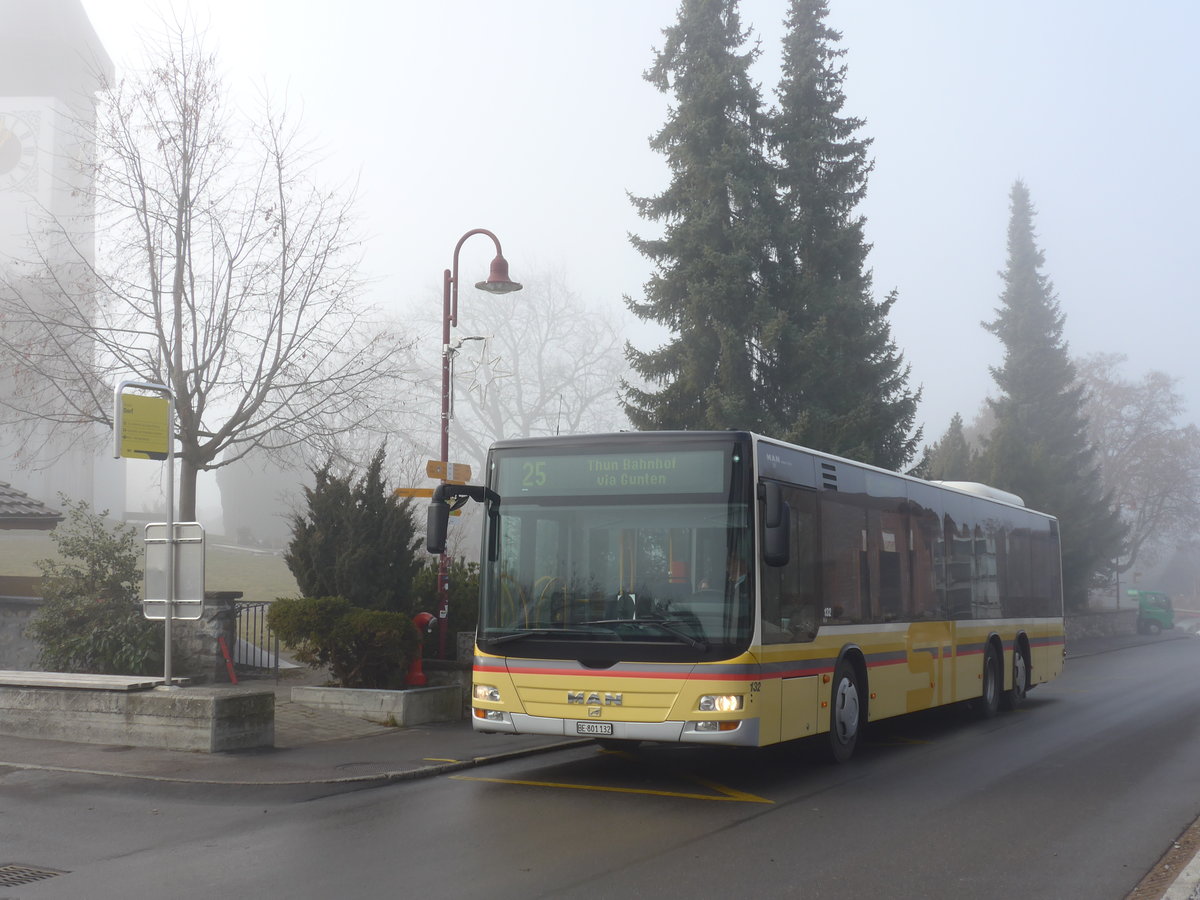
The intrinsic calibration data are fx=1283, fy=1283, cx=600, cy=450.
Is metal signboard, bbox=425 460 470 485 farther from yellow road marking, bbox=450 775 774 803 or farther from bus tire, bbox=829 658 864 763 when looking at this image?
bus tire, bbox=829 658 864 763

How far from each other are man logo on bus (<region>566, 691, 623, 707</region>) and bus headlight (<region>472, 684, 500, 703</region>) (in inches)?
27.1

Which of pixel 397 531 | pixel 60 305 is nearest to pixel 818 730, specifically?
pixel 397 531

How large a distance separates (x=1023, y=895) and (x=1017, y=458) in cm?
4240

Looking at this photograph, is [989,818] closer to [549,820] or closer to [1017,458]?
[549,820]

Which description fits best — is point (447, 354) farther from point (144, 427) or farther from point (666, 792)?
point (666, 792)

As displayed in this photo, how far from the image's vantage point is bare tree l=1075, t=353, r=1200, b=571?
70.0 metres

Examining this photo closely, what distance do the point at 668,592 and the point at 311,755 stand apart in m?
4.10

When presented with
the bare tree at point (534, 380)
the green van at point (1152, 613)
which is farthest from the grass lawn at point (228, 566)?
the green van at point (1152, 613)

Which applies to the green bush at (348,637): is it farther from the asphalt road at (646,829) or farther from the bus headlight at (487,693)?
the bus headlight at (487,693)

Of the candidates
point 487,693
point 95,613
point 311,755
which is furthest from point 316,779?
point 95,613

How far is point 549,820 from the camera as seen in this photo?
30.0 feet

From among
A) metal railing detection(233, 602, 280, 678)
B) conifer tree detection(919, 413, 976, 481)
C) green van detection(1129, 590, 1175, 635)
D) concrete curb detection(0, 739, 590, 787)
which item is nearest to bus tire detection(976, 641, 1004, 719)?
concrete curb detection(0, 739, 590, 787)

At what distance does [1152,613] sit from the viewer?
194 feet

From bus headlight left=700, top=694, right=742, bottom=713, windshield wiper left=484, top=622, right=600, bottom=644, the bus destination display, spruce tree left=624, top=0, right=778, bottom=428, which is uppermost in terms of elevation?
spruce tree left=624, top=0, right=778, bottom=428
